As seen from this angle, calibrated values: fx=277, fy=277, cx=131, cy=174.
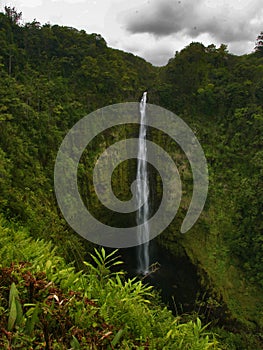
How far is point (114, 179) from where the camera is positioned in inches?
602

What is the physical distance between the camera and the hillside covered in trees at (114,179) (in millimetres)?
2006

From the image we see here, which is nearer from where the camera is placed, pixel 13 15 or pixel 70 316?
pixel 70 316

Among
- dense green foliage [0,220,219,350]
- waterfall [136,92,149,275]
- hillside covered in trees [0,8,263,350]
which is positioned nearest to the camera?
dense green foliage [0,220,219,350]

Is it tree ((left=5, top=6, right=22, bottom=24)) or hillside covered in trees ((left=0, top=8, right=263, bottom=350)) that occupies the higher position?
tree ((left=5, top=6, right=22, bottom=24))

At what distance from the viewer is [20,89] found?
1225 cm

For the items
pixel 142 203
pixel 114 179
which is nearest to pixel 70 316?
pixel 114 179

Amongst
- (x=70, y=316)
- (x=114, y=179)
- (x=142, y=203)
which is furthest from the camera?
(x=142, y=203)

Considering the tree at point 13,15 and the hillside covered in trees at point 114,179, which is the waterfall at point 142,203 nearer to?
the hillside covered in trees at point 114,179

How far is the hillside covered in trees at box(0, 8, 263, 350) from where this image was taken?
201 cm

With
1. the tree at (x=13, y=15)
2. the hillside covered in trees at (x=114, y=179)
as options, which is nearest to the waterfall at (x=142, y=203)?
the hillside covered in trees at (x=114, y=179)

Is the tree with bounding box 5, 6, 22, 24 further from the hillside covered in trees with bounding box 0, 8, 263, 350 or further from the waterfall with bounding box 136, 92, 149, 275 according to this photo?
the waterfall with bounding box 136, 92, 149, 275

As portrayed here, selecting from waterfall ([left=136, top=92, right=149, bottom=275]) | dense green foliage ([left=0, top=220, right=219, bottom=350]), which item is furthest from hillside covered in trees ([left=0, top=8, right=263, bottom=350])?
waterfall ([left=136, top=92, right=149, bottom=275])

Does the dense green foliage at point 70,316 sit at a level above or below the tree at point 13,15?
below

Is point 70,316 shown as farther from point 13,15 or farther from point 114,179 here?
point 13,15
